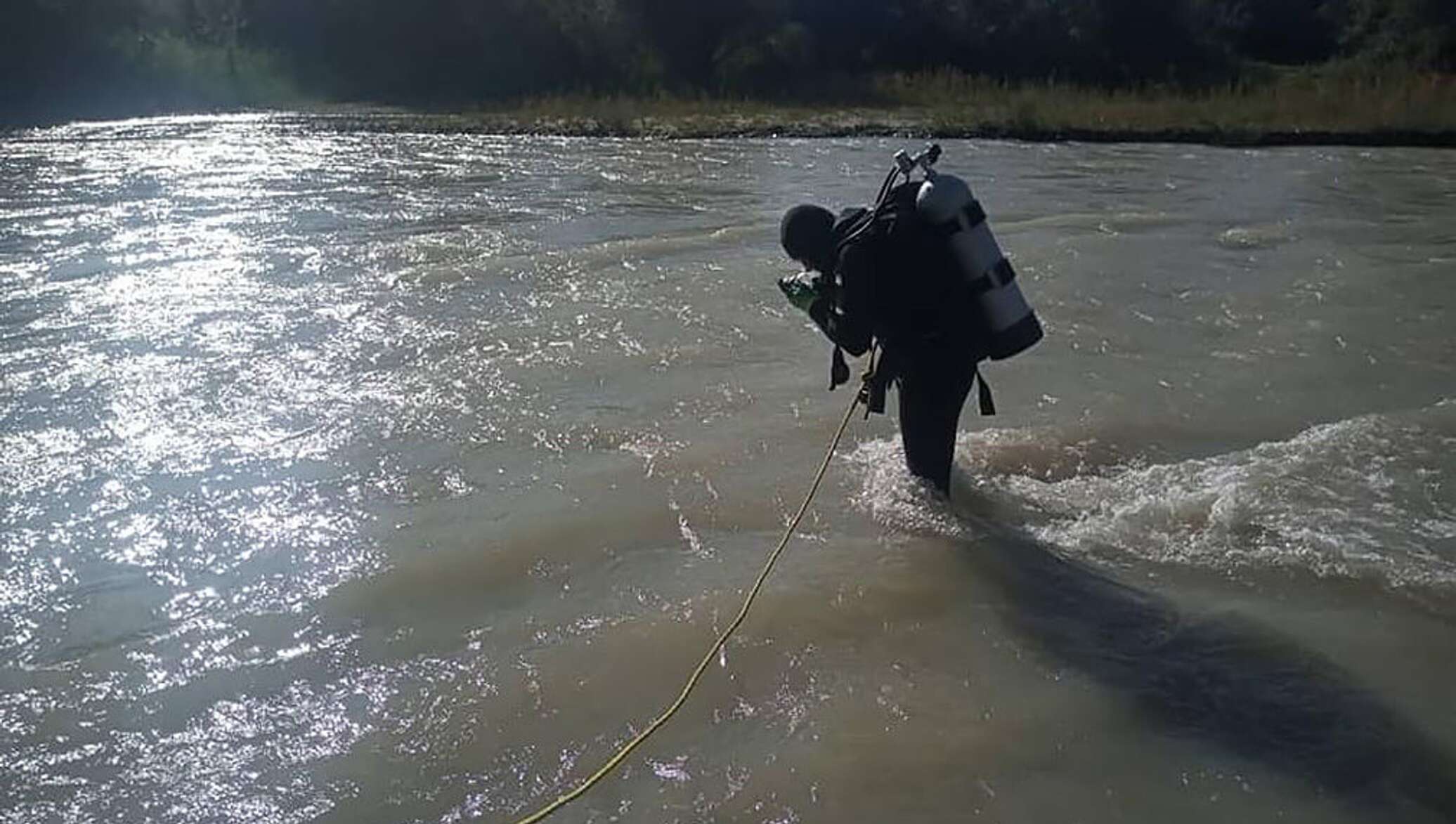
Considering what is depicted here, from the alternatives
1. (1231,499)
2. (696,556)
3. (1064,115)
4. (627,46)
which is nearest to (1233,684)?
(1231,499)

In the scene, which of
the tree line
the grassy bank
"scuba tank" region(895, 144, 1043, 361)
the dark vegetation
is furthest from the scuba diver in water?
the tree line

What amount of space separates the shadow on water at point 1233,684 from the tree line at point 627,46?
3274 cm

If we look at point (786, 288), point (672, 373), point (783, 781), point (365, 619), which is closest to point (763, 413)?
point (672, 373)

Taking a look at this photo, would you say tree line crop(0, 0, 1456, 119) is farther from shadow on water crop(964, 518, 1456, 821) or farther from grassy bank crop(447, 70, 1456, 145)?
shadow on water crop(964, 518, 1456, 821)

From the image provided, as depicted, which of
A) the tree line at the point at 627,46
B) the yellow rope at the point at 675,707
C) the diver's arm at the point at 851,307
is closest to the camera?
the yellow rope at the point at 675,707

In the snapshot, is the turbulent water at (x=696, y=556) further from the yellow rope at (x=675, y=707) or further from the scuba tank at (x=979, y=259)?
the scuba tank at (x=979, y=259)

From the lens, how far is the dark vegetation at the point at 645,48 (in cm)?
3788

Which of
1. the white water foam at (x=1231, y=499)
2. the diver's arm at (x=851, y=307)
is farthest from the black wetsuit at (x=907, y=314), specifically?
the white water foam at (x=1231, y=499)

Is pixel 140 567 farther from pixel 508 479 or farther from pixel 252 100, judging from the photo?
pixel 252 100

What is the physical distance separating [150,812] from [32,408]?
4.64m

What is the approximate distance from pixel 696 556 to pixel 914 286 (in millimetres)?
1489

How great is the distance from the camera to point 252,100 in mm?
38812

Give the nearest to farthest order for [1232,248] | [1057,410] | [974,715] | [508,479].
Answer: [974,715] → [508,479] → [1057,410] → [1232,248]

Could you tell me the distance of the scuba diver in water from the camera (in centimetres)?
533
